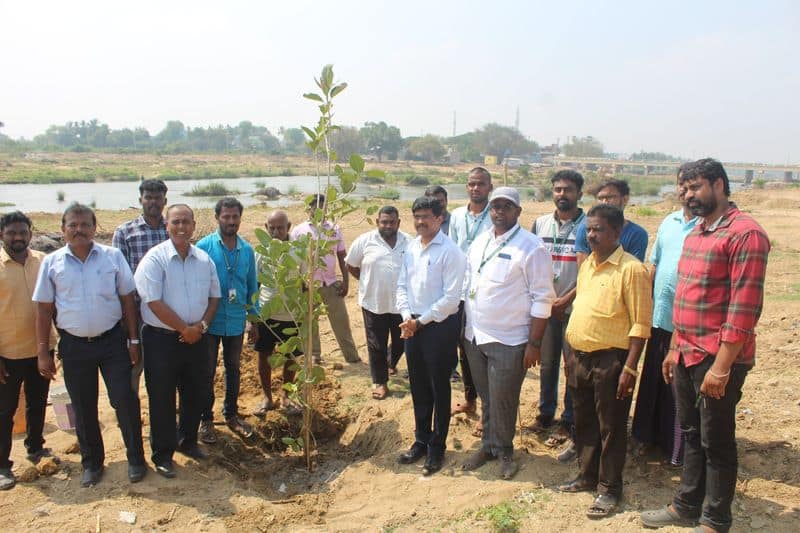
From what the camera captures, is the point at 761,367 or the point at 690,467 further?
the point at 761,367

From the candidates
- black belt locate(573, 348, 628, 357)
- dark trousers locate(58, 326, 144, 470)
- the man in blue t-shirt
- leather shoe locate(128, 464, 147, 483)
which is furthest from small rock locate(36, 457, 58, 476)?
the man in blue t-shirt

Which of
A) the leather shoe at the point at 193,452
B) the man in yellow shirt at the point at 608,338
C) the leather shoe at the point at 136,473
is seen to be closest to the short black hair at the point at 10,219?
the leather shoe at the point at 136,473

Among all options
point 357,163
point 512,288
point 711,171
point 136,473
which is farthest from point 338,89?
point 136,473

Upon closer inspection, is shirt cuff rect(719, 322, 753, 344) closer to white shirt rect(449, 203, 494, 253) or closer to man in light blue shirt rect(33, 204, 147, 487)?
white shirt rect(449, 203, 494, 253)

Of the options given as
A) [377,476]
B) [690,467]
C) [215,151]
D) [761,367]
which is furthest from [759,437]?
[215,151]

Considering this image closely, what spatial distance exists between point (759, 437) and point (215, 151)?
354ft

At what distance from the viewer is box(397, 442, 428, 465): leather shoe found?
404 centimetres

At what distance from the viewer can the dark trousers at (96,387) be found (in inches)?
142

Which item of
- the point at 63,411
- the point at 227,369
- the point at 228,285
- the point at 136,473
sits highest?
the point at 228,285

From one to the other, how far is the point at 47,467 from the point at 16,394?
559 mm

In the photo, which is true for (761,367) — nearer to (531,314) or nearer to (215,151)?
(531,314)

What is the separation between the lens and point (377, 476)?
3.96 metres

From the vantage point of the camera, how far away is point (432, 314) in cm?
370

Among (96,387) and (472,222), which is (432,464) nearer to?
(472,222)
